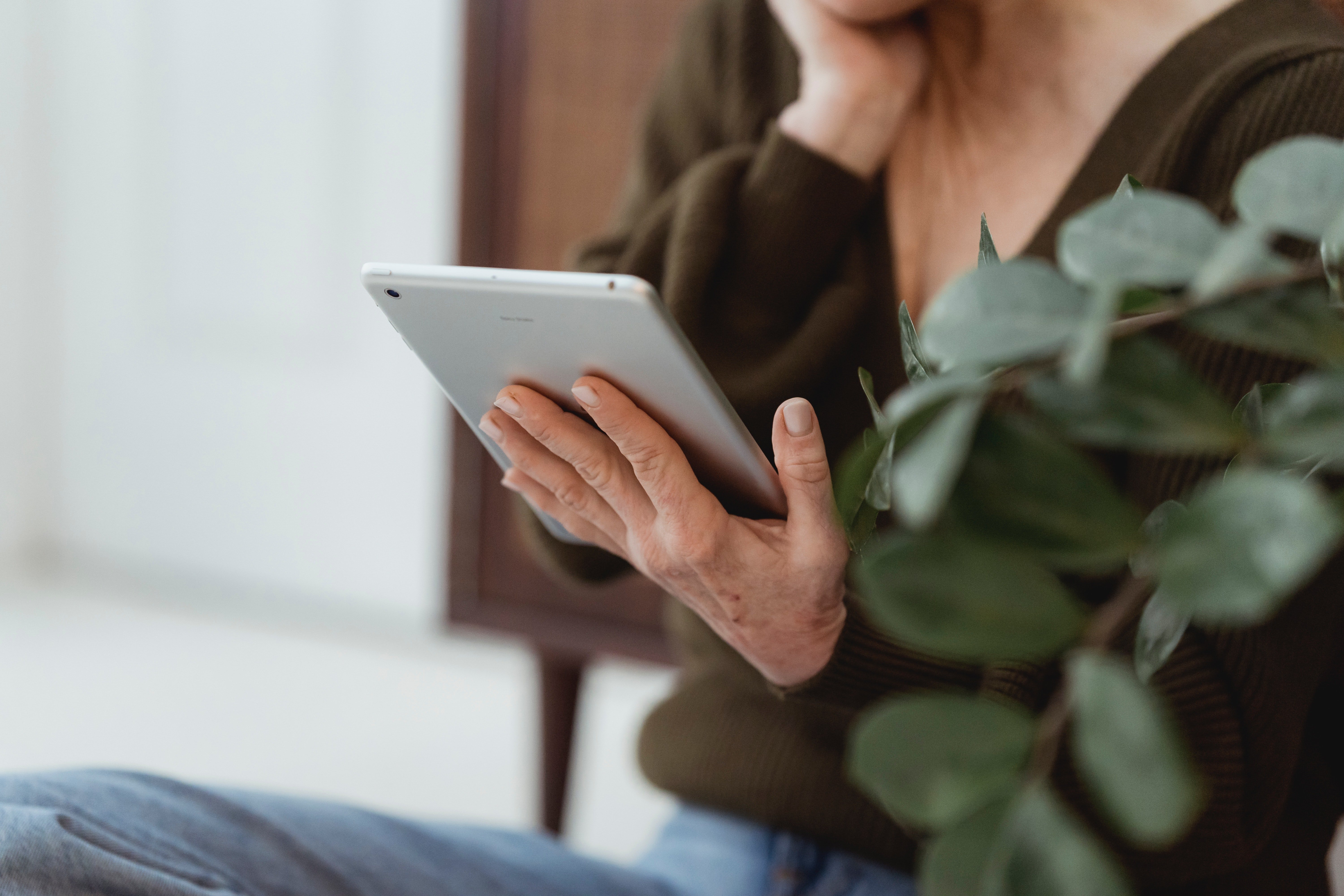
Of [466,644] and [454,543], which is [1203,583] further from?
[466,644]

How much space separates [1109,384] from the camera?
0.18 m

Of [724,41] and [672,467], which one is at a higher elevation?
[724,41]

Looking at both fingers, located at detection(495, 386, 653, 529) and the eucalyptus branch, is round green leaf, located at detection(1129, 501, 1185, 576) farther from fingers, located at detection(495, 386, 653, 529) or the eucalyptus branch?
fingers, located at detection(495, 386, 653, 529)

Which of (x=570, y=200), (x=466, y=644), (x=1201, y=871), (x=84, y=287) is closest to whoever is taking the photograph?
(x=1201, y=871)

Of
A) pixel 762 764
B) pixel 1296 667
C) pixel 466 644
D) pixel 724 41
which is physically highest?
pixel 724 41

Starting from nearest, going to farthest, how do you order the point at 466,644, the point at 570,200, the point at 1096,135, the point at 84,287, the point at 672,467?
the point at 672,467 → the point at 1096,135 → the point at 570,200 → the point at 466,644 → the point at 84,287

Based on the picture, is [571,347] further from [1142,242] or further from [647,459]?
[1142,242]

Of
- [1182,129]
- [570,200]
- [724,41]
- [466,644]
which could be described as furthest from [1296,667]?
[466,644]

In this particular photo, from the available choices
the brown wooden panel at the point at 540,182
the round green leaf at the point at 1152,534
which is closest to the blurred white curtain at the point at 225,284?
the brown wooden panel at the point at 540,182

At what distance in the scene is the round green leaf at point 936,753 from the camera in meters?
0.18

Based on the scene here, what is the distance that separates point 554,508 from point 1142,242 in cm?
44

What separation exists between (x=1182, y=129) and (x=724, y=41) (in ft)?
1.19

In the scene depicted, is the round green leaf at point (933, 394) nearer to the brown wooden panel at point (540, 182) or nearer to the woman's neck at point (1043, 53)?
the woman's neck at point (1043, 53)

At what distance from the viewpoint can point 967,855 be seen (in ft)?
0.59
